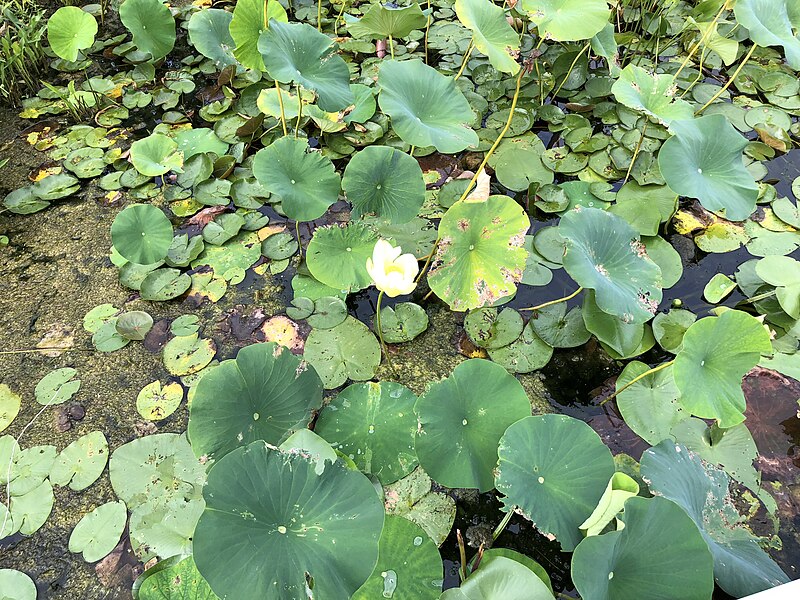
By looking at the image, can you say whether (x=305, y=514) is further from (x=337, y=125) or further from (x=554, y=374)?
(x=337, y=125)

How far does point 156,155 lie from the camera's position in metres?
2.35

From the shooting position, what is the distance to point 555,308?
2.00 m

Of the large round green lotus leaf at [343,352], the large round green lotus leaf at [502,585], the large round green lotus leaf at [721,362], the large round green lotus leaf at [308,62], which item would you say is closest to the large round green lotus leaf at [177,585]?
the large round green lotus leaf at [502,585]

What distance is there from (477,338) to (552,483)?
2.30 ft

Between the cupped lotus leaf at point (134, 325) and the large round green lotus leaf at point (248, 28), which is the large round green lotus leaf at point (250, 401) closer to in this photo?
the cupped lotus leaf at point (134, 325)

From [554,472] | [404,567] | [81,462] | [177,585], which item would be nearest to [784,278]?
[554,472]

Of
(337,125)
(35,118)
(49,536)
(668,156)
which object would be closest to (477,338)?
(668,156)

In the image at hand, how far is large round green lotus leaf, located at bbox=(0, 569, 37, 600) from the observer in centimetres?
145

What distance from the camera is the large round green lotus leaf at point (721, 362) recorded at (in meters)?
1.49

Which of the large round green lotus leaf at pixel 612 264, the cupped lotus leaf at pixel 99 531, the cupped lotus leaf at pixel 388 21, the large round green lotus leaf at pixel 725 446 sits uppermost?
the cupped lotus leaf at pixel 388 21

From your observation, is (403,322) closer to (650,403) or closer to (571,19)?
(650,403)

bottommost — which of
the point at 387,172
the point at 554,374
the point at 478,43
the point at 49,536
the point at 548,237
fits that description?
the point at 49,536

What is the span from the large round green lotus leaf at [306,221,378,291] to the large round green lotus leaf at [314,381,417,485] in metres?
0.44

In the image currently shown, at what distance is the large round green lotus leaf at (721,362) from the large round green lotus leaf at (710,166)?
0.57 metres
